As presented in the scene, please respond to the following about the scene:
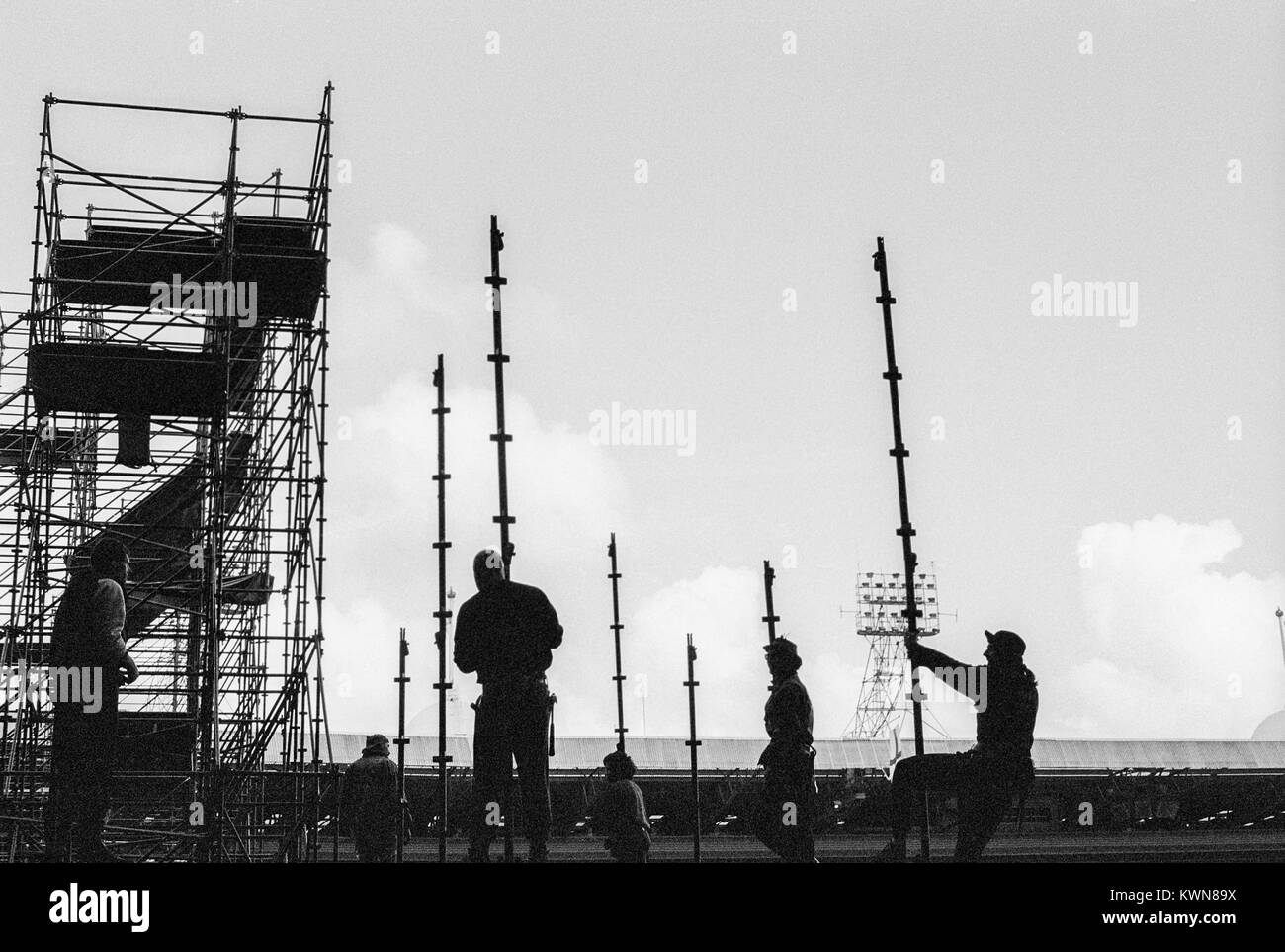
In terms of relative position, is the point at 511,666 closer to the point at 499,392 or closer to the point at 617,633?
the point at 499,392

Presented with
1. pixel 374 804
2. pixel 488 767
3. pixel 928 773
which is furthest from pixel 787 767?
pixel 374 804

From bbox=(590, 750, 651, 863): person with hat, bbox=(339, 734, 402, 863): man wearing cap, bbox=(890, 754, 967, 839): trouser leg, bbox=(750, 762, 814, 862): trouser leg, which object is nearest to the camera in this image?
bbox=(890, 754, 967, 839): trouser leg

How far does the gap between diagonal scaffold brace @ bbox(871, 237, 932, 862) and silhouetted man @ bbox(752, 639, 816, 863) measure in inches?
37.3

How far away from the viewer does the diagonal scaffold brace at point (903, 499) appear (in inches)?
550

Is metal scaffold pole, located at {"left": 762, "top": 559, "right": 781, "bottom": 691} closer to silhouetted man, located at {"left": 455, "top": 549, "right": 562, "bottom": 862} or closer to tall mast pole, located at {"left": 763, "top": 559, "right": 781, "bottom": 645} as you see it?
tall mast pole, located at {"left": 763, "top": 559, "right": 781, "bottom": 645}

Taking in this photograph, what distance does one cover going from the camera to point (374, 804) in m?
17.5

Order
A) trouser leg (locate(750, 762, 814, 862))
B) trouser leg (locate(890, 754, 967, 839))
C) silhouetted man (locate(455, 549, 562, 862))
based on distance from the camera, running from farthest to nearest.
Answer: trouser leg (locate(750, 762, 814, 862)), trouser leg (locate(890, 754, 967, 839)), silhouetted man (locate(455, 549, 562, 862))

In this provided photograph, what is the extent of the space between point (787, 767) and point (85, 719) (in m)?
5.68

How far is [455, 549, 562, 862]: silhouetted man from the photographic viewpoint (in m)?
12.3

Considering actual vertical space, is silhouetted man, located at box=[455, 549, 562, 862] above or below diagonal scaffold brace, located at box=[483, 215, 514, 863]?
below

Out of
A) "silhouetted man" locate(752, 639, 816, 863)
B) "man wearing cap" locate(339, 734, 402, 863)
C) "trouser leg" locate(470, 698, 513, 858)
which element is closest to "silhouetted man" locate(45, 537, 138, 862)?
"trouser leg" locate(470, 698, 513, 858)
